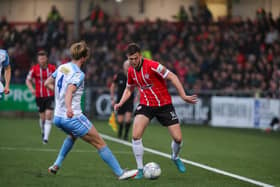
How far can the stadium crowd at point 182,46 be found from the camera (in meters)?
25.7

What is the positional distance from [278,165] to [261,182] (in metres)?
2.71

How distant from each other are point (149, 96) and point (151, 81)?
305mm

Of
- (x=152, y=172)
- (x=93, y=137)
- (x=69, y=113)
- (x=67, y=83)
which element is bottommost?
(x=152, y=172)

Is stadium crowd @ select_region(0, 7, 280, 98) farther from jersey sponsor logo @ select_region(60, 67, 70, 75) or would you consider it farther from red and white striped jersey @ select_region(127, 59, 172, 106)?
jersey sponsor logo @ select_region(60, 67, 70, 75)

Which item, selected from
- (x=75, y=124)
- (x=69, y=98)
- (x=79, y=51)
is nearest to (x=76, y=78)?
(x=69, y=98)

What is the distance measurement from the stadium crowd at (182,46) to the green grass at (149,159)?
4.95 m

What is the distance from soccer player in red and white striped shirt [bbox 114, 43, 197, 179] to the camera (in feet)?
34.0

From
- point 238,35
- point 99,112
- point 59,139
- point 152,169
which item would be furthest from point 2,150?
point 238,35

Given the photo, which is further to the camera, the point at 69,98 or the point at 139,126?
the point at 139,126

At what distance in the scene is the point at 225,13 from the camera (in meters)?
32.5

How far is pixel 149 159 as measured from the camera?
508 inches

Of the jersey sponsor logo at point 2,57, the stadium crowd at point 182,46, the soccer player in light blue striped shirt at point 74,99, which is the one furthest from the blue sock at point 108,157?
the stadium crowd at point 182,46

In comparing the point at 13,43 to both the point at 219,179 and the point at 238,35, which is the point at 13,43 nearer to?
the point at 238,35

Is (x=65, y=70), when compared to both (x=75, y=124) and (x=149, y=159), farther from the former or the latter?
(x=149, y=159)
